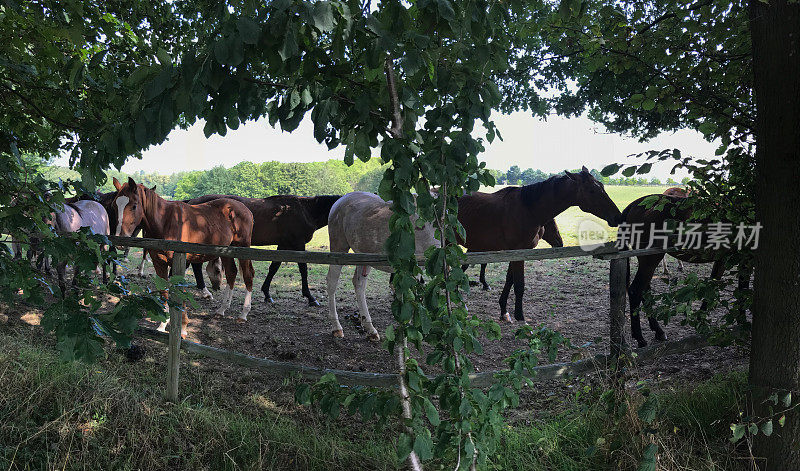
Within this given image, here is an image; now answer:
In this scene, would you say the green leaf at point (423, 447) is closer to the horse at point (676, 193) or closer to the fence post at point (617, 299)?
the fence post at point (617, 299)

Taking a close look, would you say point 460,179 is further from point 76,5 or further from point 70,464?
point 70,464

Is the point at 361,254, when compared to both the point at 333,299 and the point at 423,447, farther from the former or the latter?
the point at 333,299

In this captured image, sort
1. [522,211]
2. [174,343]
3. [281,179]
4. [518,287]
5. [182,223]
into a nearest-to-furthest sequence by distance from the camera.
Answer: [174,343] → [182,223] → [518,287] → [522,211] → [281,179]

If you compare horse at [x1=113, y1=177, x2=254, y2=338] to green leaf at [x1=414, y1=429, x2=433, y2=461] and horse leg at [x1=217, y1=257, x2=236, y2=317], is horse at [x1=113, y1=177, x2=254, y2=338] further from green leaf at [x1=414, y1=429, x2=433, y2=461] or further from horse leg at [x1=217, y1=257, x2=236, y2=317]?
green leaf at [x1=414, y1=429, x2=433, y2=461]

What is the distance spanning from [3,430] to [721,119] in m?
4.92

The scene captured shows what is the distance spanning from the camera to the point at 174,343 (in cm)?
359

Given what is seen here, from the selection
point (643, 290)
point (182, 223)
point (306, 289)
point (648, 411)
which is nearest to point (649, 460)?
point (648, 411)

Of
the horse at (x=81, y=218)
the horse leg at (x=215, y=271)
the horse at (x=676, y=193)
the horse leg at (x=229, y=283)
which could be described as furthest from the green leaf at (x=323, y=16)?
the horse at (x=81, y=218)

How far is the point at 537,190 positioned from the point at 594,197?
2.75ft

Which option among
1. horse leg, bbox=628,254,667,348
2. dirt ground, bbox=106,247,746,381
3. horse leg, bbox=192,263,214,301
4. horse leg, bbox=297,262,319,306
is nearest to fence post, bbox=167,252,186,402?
dirt ground, bbox=106,247,746,381

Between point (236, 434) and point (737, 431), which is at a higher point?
point (737, 431)

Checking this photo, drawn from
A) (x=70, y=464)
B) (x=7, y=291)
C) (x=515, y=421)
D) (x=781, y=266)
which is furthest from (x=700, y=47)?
(x=70, y=464)

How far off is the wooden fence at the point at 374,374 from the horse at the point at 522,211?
3.20m

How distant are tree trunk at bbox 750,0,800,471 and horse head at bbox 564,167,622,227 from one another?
14.1ft
